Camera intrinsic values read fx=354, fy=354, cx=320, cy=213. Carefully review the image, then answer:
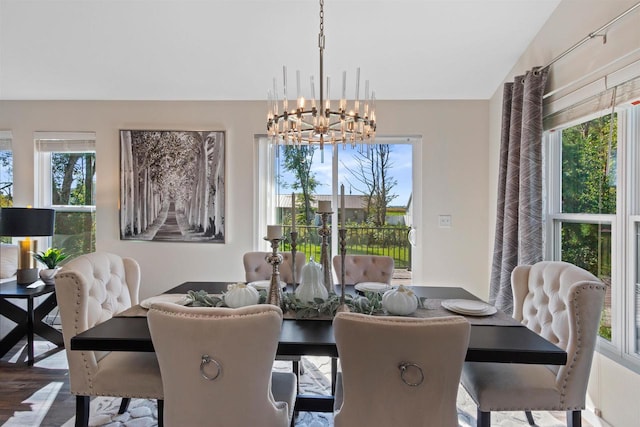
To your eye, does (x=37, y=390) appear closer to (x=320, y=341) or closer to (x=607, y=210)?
(x=320, y=341)

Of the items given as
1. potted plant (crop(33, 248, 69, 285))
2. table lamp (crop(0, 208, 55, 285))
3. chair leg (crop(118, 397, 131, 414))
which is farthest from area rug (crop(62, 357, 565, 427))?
table lamp (crop(0, 208, 55, 285))

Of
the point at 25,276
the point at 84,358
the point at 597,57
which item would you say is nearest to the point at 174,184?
the point at 25,276

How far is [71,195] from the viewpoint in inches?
141

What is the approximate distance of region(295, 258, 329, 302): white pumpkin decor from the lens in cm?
173

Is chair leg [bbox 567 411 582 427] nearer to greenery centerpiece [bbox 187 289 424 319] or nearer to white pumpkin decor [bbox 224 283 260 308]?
greenery centerpiece [bbox 187 289 424 319]

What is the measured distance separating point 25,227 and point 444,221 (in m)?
3.56

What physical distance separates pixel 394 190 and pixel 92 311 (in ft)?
8.43

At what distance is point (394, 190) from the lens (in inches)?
134

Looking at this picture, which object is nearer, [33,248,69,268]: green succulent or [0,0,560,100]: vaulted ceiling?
[0,0,560,100]: vaulted ceiling

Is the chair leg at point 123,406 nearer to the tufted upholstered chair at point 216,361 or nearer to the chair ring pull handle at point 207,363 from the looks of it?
the tufted upholstered chair at point 216,361

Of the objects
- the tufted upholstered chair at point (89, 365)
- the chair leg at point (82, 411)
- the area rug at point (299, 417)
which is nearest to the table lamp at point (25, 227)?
the area rug at point (299, 417)

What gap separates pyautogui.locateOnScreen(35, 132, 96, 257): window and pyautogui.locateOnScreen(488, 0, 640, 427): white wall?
401 centimetres

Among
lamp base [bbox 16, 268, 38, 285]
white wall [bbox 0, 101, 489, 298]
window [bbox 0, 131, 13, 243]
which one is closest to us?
lamp base [bbox 16, 268, 38, 285]

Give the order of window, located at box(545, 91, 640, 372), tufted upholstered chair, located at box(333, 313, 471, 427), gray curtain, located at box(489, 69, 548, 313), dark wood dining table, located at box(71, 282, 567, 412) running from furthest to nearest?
1. gray curtain, located at box(489, 69, 548, 313)
2. window, located at box(545, 91, 640, 372)
3. dark wood dining table, located at box(71, 282, 567, 412)
4. tufted upholstered chair, located at box(333, 313, 471, 427)
